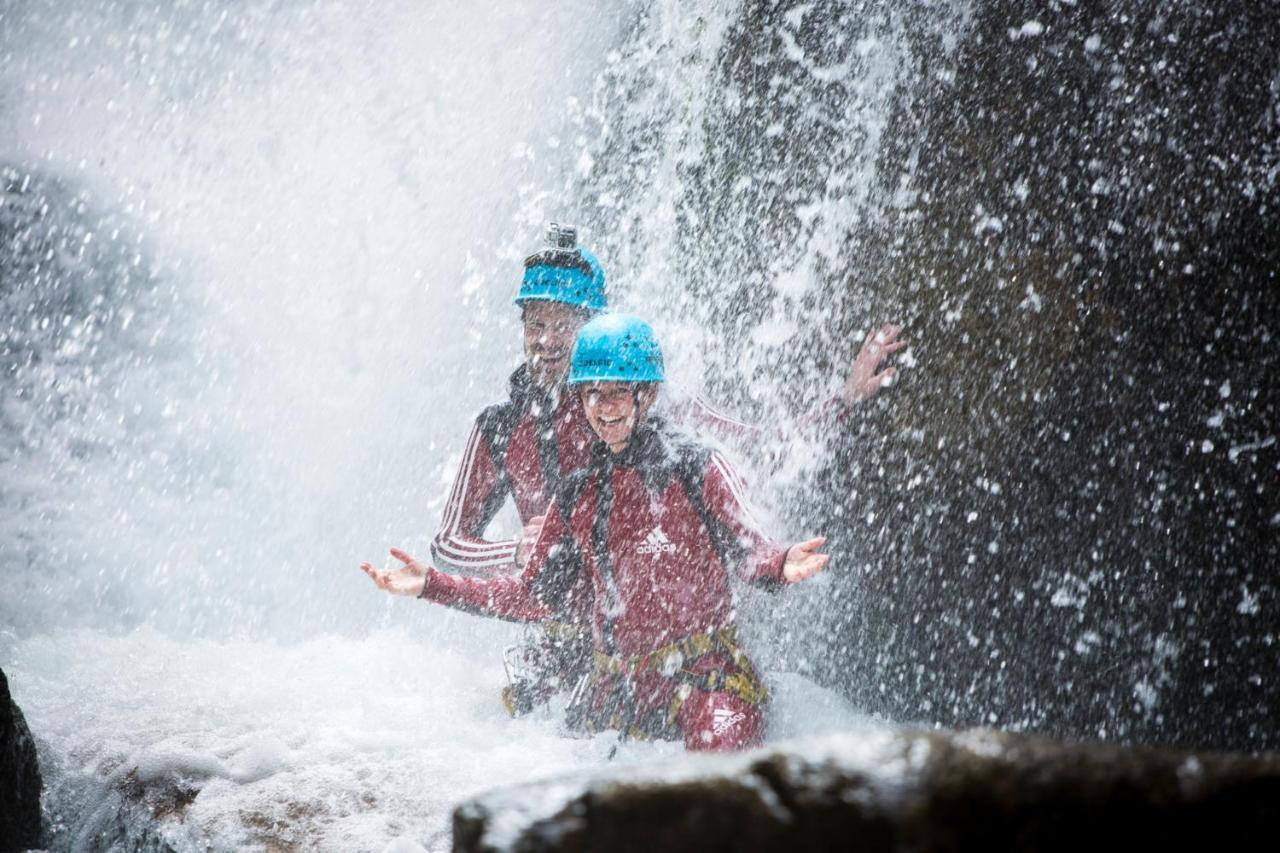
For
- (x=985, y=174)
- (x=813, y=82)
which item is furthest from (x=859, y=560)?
(x=813, y=82)

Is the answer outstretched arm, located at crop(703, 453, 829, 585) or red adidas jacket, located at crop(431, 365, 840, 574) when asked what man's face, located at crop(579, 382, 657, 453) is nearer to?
outstretched arm, located at crop(703, 453, 829, 585)

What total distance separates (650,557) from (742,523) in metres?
0.47

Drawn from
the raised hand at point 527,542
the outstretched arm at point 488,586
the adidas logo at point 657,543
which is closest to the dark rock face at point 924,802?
the adidas logo at point 657,543

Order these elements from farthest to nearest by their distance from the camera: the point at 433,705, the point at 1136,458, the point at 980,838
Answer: the point at 433,705 < the point at 1136,458 < the point at 980,838

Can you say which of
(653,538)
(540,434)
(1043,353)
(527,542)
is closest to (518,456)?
(540,434)

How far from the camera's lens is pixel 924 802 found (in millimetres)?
1073

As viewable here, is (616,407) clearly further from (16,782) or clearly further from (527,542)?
(16,782)

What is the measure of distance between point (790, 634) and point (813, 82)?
149 inches

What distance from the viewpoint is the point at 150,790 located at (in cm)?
349

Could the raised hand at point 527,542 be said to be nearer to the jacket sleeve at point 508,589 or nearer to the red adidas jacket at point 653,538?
the jacket sleeve at point 508,589

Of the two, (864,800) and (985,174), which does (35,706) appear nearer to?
(864,800)

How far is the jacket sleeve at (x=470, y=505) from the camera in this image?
4719 mm

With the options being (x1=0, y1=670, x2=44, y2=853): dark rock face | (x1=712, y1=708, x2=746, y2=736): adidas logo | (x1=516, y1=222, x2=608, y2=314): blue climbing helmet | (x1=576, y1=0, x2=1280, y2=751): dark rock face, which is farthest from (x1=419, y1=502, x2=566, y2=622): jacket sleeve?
(x1=576, y1=0, x2=1280, y2=751): dark rock face

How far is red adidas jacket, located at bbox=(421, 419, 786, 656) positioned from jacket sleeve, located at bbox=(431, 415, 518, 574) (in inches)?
27.8
